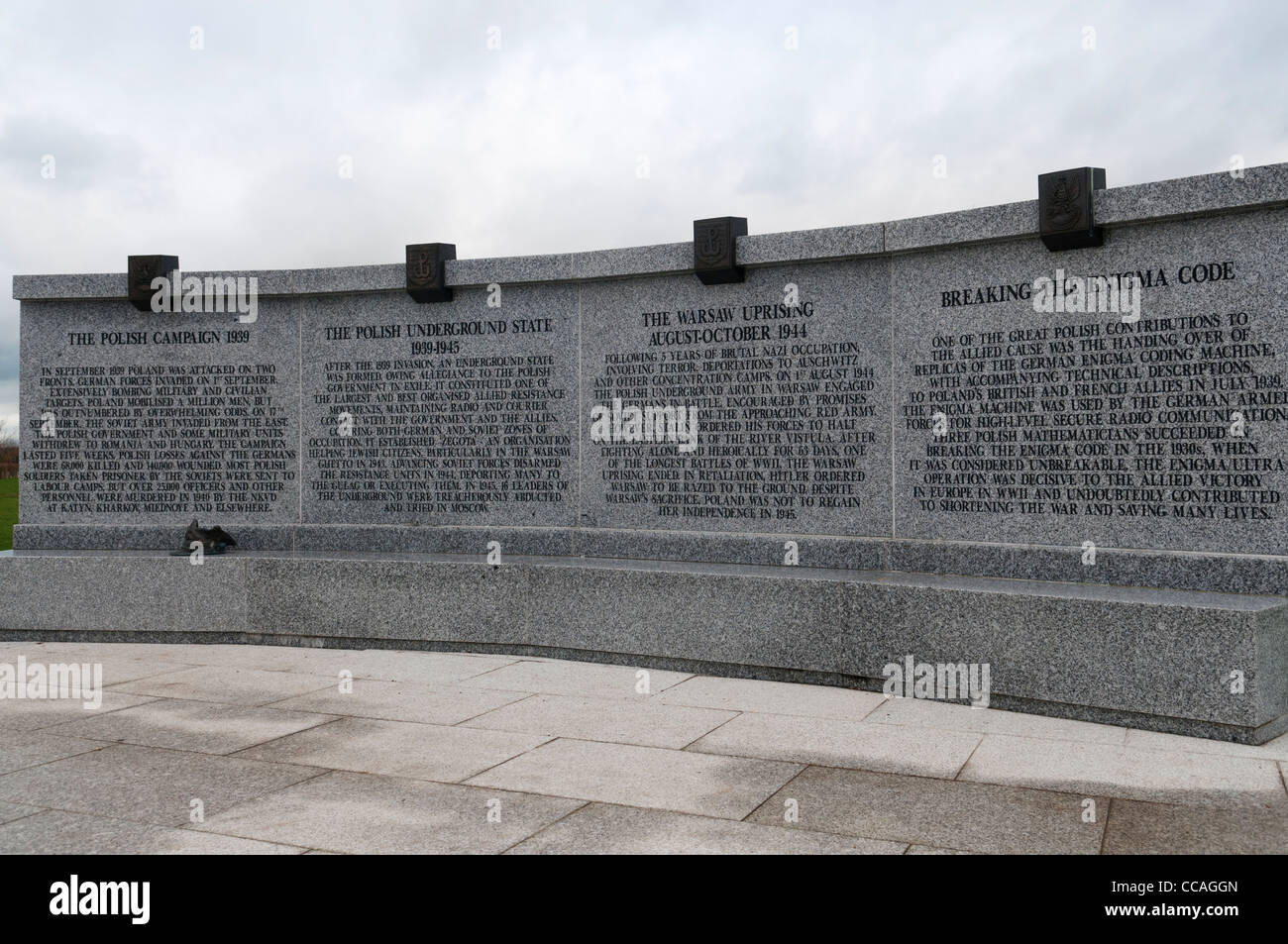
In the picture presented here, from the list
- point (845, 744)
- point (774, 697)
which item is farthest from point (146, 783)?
point (774, 697)

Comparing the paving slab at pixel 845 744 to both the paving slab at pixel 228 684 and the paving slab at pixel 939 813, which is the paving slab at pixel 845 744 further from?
the paving slab at pixel 228 684

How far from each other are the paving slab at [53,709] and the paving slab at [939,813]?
15.8 feet

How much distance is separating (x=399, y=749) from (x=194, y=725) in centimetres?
162

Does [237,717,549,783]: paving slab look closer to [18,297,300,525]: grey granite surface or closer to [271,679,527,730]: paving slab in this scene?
[271,679,527,730]: paving slab

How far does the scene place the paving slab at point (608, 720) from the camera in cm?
703

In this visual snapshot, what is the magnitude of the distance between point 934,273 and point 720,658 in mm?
3440

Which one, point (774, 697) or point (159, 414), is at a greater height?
point (159, 414)

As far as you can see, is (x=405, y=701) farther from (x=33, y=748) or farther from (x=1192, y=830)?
(x=1192, y=830)

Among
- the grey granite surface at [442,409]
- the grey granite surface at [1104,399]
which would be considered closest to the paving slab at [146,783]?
the grey granite surface at [442,409]

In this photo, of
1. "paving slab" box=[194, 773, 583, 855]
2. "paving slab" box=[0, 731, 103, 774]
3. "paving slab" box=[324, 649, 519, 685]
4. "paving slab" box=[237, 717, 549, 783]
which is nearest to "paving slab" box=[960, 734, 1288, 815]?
"paving slab" box=[194, 773, 583, 855]

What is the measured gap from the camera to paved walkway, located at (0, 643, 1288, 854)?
517 cm

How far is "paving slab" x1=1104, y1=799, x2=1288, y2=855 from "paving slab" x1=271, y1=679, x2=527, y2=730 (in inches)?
160

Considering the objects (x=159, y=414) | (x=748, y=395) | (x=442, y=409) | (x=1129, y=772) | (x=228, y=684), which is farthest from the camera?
(x=159, y=414)

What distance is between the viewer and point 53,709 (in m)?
7.93
